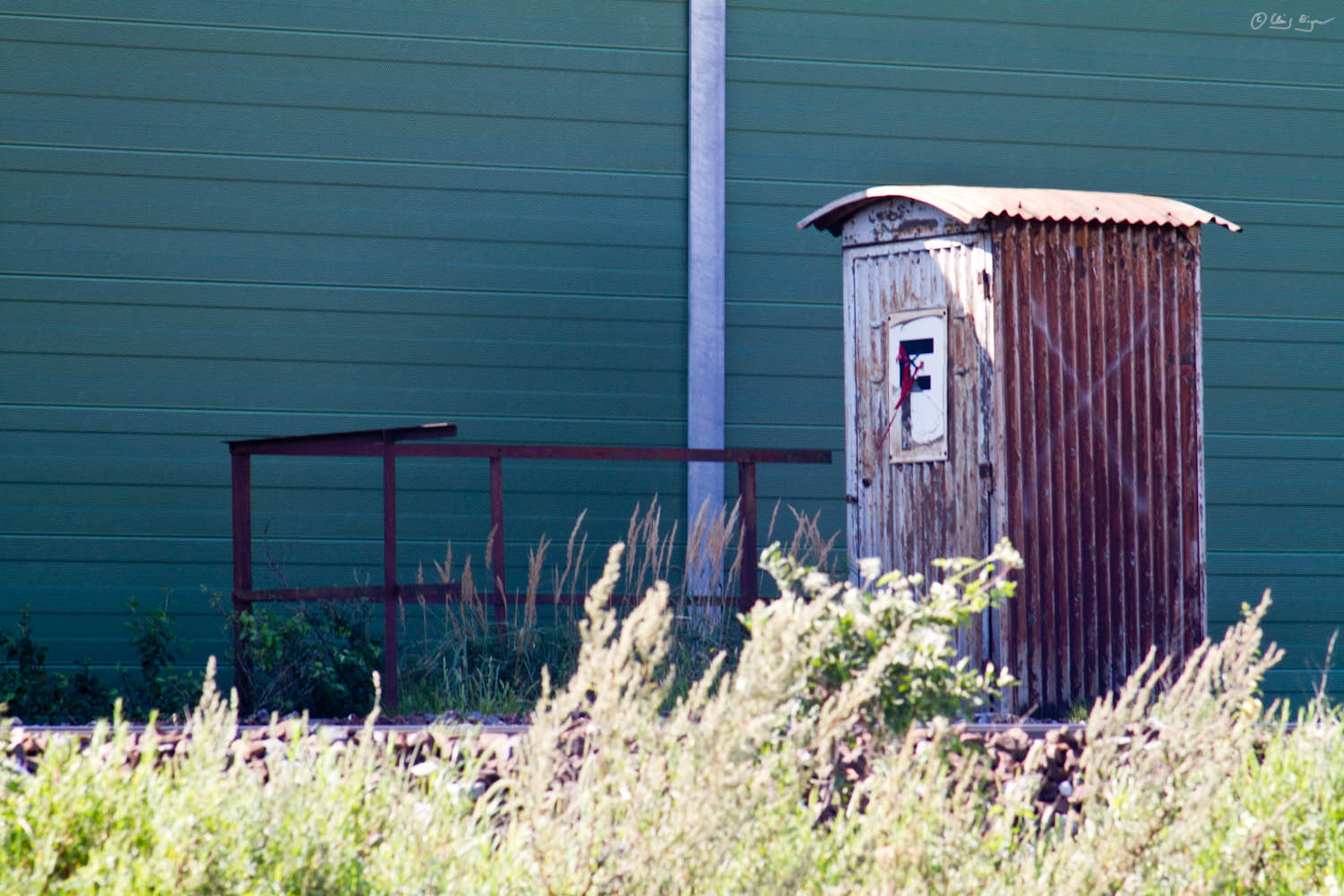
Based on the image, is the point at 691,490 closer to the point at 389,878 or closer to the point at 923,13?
the point at 923,13

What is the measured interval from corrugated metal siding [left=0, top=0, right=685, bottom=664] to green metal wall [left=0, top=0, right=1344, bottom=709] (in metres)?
0.02

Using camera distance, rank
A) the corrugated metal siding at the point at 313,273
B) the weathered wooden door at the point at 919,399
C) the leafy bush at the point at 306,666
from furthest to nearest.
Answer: the corrugated metal siding at the point at 313,273 < the weathered wooden door at the point at 919,399 < the leafy bush at the point at 306,666

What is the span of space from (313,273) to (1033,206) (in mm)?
3973

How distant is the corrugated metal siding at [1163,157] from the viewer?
8258 millimetres

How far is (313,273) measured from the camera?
7.80m

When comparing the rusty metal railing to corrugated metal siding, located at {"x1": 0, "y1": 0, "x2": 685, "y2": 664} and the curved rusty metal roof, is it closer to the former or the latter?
the curved rusty metal roof

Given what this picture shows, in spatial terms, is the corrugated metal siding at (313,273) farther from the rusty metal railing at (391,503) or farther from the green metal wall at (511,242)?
the rusty metal railing at (391,503)

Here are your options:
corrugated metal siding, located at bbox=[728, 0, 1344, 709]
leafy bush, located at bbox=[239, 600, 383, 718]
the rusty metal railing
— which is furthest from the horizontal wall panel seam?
leafy bush, located at bbox=[239, 600, 383, 718]

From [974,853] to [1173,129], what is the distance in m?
6.38

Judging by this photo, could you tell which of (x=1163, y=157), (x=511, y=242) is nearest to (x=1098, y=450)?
(x=1163, y=157)

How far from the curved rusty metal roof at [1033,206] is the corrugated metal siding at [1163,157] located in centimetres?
192

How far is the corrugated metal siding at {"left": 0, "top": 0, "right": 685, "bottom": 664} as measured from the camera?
7.58 m

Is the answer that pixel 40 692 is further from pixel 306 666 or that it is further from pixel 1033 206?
pixel 1033 206

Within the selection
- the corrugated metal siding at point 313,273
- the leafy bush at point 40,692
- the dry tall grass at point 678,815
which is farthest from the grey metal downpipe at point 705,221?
the dry tall grass at point 678,815
